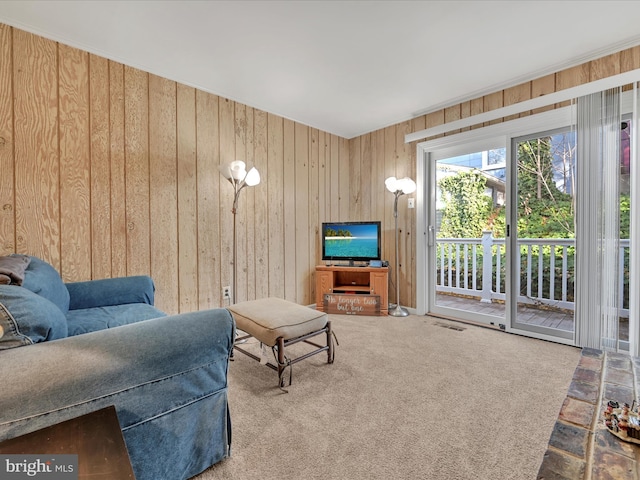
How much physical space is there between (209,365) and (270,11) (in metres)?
2.10

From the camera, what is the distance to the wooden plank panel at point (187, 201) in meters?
2.79

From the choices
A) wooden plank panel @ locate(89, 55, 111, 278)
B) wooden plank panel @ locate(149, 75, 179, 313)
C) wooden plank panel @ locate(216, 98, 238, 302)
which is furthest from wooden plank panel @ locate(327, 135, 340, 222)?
wooden plank panel @ locate(89, 55, 111, 278)

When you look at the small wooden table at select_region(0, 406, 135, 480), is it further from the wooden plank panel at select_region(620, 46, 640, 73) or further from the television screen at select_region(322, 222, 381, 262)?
the wooden plank panel at select_region(620, 46, 640, 73)

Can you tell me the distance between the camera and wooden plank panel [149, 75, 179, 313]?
2.62m

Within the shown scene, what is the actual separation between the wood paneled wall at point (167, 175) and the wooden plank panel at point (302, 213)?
16 millimetres

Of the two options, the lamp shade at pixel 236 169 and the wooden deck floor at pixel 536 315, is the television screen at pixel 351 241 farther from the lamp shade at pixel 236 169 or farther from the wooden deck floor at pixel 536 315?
the lamp shade at pixel 236 169

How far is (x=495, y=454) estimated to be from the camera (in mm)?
1321

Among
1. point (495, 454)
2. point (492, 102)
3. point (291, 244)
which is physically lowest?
point (495, 454)

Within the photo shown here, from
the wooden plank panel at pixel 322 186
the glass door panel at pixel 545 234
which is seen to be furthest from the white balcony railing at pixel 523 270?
the wooden plank panel at pixel 322 186

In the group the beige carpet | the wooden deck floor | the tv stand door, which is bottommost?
the beige carpet

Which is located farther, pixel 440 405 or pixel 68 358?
pixel 440 405

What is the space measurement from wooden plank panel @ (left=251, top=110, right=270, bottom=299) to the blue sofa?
6.96ft

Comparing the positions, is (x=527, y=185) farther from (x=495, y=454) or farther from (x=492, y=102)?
(x=495, y=454)

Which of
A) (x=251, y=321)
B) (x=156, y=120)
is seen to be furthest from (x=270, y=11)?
(x=251, y=321)
